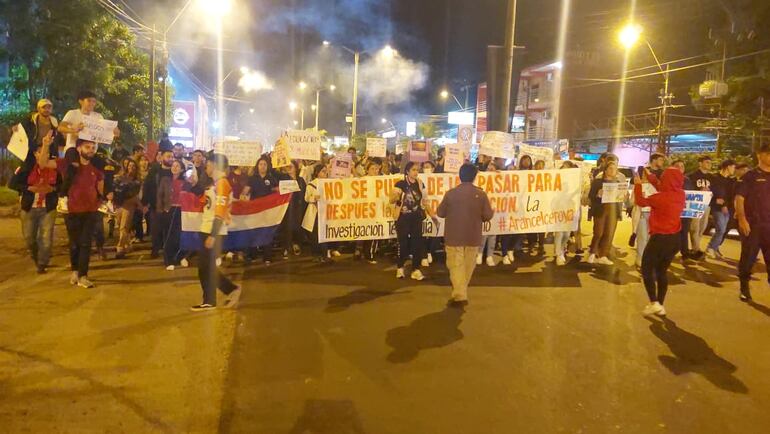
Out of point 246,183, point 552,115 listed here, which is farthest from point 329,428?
point 552,115

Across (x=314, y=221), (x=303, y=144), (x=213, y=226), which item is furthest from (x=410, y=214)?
(x=213, y=226)

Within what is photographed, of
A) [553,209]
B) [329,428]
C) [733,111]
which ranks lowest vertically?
[329,428]

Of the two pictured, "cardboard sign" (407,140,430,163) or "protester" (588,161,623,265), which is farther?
"cardboard sign" (407,140,430,163)

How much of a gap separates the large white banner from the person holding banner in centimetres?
115

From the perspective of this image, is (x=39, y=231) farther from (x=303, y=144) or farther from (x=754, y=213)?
(x=754, y=213)

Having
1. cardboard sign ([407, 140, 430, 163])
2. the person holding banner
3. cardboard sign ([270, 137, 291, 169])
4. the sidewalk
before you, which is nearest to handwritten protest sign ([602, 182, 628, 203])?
the person holding banner

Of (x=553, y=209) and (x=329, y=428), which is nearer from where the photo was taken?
(x=329, y=428)

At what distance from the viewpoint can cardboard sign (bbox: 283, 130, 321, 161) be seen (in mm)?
10922

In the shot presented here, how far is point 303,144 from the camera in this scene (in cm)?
1108

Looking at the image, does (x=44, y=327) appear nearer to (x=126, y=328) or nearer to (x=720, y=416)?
Answer: (x=126, y=328)

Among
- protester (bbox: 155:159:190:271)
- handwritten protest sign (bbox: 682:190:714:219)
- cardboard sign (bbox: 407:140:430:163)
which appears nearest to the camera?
protester (bbox: 155:159:190:271)

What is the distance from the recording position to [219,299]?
754cm

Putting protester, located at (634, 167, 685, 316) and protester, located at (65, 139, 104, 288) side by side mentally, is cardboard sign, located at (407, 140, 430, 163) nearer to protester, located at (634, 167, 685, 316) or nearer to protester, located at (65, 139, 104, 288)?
protester, located at (634, 167, 685, 316)

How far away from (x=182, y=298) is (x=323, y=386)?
3253 mm
